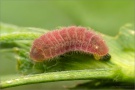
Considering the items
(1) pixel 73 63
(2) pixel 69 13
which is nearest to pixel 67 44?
(1) pixel 73 63

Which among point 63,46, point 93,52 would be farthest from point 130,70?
point 63,46

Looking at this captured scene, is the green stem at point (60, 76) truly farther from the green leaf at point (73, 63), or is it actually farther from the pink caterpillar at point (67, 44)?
the pink caterpillar at point (67, 44)

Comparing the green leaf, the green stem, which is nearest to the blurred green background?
the green leaf

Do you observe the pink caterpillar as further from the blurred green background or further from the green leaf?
the blurred green background

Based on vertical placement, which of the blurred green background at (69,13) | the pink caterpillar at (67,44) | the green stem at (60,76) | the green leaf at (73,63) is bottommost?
the green stem at (60,76)

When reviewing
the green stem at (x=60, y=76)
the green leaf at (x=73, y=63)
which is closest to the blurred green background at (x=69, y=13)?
the green leaf at (x=73, y=63)

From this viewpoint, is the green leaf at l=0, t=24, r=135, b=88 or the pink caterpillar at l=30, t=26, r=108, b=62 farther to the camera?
the pink caterpillar at l=30, t=26, r=108, b=62
